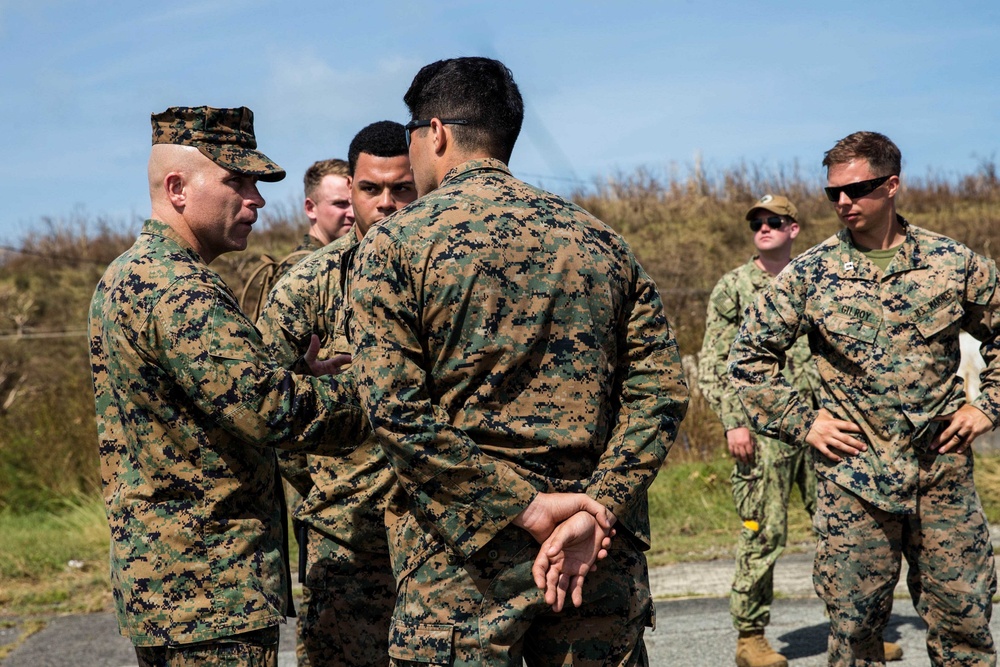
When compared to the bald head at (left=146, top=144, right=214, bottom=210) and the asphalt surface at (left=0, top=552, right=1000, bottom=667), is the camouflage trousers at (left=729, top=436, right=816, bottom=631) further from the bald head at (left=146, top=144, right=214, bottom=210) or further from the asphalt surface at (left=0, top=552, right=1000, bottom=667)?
the bald head at (left=146, top=144, right=214, bottom=210)

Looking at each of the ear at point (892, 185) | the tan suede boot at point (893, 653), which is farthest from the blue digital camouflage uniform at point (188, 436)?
the tan suede boot at point (893, 653)

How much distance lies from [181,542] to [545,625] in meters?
1.10

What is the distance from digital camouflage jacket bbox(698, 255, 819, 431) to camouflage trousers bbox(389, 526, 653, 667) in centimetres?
357

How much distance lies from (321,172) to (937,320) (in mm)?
3352

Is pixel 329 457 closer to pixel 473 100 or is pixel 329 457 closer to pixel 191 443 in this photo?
pixel 191 443

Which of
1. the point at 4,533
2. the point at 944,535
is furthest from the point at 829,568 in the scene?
the point at 4,533

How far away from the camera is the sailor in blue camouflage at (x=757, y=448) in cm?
600

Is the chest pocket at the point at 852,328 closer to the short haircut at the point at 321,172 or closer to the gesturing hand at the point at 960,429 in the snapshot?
the gesturing hand at the point at 960,429

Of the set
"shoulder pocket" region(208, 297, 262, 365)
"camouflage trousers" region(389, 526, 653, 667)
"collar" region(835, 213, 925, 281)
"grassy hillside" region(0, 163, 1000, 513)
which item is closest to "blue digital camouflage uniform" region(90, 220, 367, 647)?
"shoulder pocket" region(208, 297, 262, 365)

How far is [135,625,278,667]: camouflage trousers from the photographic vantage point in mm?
3125

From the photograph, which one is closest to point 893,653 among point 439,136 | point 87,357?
point 439,136

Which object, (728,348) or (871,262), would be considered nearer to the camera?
(871,262)

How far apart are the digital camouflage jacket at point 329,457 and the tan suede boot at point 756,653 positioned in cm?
248

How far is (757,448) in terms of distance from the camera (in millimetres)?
6457
